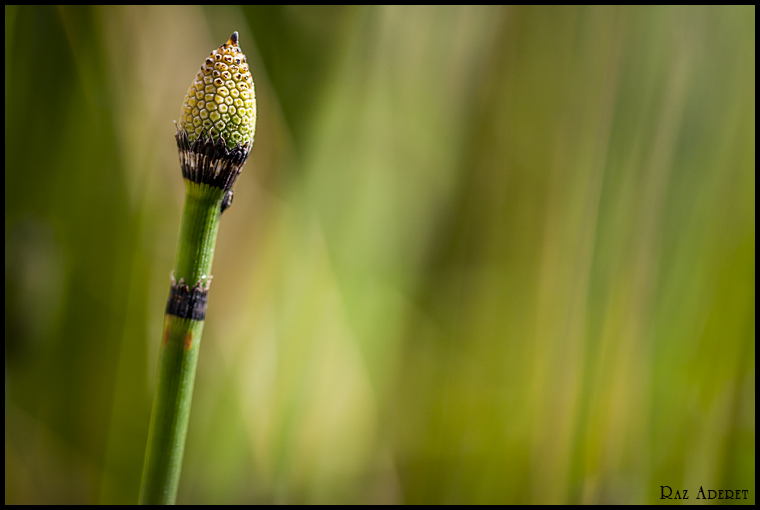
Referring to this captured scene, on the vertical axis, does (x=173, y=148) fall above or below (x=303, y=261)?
above

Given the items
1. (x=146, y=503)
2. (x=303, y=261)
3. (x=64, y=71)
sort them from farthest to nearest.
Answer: (x=303, y=261) < (x=64, y=71) < (x=146, y=503)

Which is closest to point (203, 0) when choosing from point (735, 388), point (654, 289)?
point (654, 289)

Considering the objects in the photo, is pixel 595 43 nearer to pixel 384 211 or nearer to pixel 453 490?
pixel 384 211

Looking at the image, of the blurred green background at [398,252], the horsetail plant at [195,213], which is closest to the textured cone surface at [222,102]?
the horsetail plant at [195,213]

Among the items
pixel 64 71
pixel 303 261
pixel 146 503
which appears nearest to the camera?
pixel 146 503

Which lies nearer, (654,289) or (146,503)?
(146,503)

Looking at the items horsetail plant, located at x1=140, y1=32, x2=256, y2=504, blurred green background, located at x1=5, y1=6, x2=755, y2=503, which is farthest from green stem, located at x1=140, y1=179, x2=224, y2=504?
blurred green background, located at x1=5, y1=6, x2=755, y2=503

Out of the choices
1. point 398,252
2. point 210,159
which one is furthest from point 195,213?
point 398,252

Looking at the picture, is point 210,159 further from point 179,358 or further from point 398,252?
point 398,252
